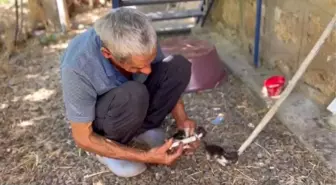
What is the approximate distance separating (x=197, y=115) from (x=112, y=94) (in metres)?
0.98

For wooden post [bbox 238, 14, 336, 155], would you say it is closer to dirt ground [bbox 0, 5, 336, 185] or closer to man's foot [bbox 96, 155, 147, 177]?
dirt ground [bbox 0, 5, 336, 185]

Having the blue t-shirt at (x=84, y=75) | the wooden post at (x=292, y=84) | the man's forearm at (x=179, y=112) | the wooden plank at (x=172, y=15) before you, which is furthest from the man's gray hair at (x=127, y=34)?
the wooden plank at (x=172, y=15)

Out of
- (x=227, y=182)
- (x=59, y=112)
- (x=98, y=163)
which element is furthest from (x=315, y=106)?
(x=59, y=112)

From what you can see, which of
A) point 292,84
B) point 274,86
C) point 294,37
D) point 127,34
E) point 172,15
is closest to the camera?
point 127,34

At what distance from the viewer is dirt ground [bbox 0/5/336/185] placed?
248cm

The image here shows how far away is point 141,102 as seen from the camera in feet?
7.34

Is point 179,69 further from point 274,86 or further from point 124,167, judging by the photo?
point 274,86

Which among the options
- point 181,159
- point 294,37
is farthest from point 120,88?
point 294,37

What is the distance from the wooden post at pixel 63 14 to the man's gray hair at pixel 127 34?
248cm

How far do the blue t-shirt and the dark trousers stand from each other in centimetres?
9

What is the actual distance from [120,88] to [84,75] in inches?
7.3

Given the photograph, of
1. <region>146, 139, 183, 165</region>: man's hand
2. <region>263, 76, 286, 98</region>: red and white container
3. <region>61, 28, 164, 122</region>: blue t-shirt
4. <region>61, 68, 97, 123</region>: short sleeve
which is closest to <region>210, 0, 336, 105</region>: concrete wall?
<region>263, 76, 286, 98</region>: red and white container

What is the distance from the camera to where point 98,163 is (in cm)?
262

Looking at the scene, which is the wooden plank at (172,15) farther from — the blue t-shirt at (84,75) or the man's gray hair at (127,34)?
the man's gray hair at (127,34)
